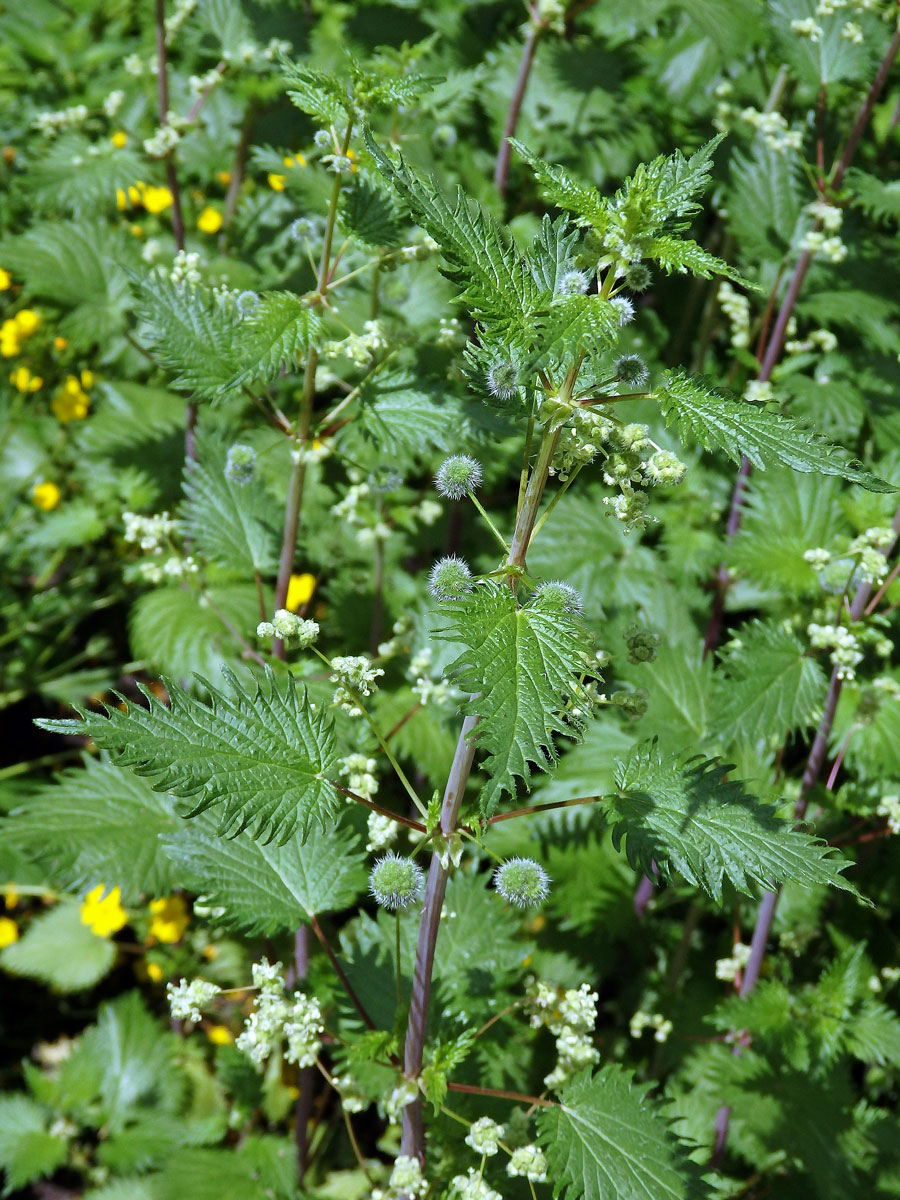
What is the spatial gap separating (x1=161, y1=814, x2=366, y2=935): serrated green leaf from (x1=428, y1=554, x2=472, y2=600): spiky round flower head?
0.63 metres

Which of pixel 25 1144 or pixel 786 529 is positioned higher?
pixel 786 529

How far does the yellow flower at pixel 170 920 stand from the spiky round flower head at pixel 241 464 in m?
1.56

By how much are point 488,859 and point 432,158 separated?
2.27 m

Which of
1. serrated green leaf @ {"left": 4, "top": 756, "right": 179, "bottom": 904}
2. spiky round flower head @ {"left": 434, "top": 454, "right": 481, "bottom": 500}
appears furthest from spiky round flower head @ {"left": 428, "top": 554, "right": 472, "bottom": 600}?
serrated green leaf @ {"left": 4, "top": 756, "right": 179, "bottom": 904}

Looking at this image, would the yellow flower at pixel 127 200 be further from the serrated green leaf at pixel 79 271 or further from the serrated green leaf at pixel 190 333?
the serrated green leaf at pixel 190 333

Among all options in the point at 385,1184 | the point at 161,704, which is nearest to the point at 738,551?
the point at 161,704

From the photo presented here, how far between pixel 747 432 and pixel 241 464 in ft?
4.17

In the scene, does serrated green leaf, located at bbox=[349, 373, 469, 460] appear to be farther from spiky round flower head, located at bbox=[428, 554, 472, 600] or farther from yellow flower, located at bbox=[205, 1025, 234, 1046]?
yellow flower, located at bbox=[205, 1025, 234, 1046]

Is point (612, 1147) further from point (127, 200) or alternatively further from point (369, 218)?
point (127, 200)

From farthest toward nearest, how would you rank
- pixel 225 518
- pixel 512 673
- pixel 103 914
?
pixel 103 914 < pixel 225 518 < pixel 512 673

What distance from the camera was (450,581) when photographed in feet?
4.54

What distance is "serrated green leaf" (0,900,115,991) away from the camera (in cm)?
308

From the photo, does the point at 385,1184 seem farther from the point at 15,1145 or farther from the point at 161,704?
the point at 161,704

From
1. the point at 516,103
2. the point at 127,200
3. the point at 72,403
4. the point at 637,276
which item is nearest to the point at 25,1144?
the point at 72,403
